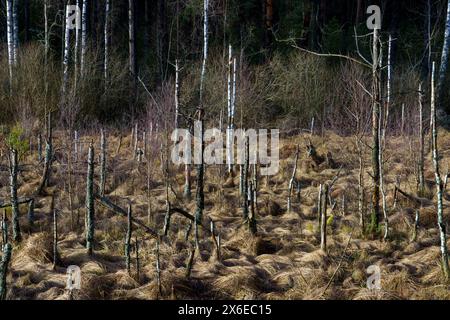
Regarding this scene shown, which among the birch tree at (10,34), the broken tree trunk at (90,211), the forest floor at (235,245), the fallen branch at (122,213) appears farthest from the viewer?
the birch tree at (10,34)

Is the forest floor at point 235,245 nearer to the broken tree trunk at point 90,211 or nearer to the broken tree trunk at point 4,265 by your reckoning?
the broken tree trunk at point 90,211

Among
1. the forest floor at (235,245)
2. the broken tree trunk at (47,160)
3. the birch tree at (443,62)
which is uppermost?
the birch tree at (443,62)

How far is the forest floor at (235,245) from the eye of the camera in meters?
6.72

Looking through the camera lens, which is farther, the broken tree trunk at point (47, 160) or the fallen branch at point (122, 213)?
the broken tree trunk at point (47, 160)

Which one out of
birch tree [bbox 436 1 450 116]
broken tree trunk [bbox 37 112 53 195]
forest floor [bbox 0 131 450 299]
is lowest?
forest floor [bbox 0 131 450 299]

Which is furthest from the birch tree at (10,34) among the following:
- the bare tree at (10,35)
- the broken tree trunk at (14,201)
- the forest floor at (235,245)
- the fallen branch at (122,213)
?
the fallen branch at (122,213)

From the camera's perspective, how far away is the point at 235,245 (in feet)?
26.8

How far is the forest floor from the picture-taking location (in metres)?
6.72

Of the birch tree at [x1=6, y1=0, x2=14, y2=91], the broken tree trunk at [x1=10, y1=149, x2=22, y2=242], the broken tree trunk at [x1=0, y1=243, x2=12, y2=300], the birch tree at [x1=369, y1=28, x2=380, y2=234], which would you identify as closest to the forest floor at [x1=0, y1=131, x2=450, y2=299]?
the broken tree trunk at [x1=10, y1=149, x2=22, y2=242]

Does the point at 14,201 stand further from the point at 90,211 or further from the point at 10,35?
the point at 10,35

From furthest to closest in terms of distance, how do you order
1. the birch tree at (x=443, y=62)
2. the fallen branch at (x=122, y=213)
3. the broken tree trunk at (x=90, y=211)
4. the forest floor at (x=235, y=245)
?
the birch tree at (x=443, y=62), the fallen branch at (x=122, y=213), the broken tree trunk at (x=90, y=211), the forest floor at (x=235, y=245)

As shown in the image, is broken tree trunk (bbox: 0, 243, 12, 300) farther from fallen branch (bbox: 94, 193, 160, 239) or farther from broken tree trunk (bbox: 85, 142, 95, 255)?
fallen branch (bbox: 94, 193, 160, 239)

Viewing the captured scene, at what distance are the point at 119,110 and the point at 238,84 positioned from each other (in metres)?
4.03
